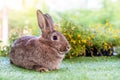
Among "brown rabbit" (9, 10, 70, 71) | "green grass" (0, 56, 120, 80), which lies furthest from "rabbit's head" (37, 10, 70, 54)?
"green grass" (0, 56, 120, 80)

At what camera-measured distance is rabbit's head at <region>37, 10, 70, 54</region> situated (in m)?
2.21

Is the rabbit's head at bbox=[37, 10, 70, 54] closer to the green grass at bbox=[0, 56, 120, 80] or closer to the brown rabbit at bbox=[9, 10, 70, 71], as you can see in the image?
the brown rabbit at bbox=[9, 10, 70, 71]

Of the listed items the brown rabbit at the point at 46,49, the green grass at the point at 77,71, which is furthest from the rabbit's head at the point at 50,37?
the green grass at the point at 77,71

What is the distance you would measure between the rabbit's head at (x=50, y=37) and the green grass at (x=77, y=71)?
135 mm

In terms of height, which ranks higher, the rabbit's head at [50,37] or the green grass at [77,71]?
the rabbit's head at [50,37]

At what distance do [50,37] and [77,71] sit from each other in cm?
25

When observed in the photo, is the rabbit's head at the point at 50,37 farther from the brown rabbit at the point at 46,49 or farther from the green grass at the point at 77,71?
the green grass at the point at 77,71

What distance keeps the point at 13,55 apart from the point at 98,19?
224 cm

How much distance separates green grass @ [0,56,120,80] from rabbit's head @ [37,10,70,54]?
135mm

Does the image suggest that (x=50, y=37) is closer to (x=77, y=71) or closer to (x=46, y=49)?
(x=46, y=49)

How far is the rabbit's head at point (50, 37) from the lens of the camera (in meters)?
2.21

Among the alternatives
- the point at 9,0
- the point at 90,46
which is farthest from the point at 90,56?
the point at 9,0

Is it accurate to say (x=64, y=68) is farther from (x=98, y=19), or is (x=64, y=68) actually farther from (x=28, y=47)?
(x=98, y=19)

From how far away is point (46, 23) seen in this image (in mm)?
2229
